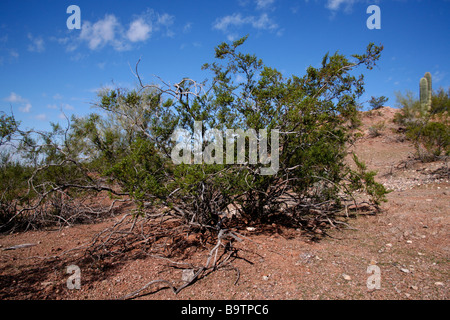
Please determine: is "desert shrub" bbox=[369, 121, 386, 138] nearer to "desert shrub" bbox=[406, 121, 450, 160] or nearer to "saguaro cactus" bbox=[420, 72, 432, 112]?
"saguaro cactus" bbox=[420, 72, 432, 112]

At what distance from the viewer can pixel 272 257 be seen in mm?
3586

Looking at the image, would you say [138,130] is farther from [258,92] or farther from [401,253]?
[401,253]

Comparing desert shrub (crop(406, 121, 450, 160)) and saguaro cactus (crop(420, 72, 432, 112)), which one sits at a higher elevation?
saguaro cactus (crop(420, 72, 432, 112))

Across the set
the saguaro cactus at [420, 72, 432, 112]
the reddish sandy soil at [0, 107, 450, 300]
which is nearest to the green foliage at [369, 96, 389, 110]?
the saguaro cactus at [420, 72, 432, 112]

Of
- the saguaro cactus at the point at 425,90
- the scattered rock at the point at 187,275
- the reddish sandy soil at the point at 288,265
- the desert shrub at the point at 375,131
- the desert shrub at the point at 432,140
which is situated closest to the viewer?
the reddish sandy soil at the point at 288,265

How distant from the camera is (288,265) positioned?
10.9ft

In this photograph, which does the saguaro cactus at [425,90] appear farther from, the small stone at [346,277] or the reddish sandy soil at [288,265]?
the small stone at [346,277]

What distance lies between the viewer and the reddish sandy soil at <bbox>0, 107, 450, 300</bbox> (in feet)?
9.18

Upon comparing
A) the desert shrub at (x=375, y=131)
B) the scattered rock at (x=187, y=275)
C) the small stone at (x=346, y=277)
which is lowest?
the scattered rock at (x=187, y=275)

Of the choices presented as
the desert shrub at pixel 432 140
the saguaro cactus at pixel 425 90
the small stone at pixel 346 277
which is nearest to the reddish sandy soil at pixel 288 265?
the small stone at pixel 346 277

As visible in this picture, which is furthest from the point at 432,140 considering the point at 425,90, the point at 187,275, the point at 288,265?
the point at 187,275

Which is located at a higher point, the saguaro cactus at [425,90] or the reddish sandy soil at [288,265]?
the saguaro cactus at [425,90]

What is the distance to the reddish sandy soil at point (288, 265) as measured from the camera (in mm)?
2797
